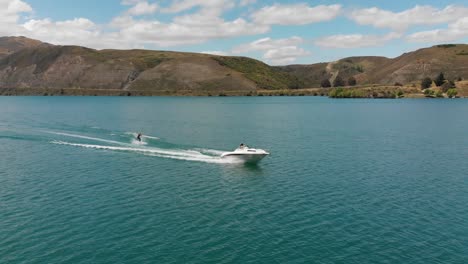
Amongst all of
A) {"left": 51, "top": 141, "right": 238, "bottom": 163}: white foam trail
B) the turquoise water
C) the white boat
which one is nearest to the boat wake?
{"left": 51, "top": 141, "right": 238, "bottom": 163}: white foam trail

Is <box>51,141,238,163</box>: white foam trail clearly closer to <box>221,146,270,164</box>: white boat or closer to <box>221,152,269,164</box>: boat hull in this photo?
<box>221,152,269,164</box>: boat hull

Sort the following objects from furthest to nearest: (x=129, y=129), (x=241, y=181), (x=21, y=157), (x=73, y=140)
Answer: (x=129, y=129) → (x=73, y=140) → (x=21, y=157) → (x=241, y=181)

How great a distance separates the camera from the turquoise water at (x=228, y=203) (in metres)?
34.9

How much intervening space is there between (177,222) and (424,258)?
909 inches

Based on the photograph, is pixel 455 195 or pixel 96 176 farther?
pixel 96 176

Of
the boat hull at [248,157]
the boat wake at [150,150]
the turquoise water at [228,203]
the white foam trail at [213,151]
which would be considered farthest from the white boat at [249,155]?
the white foam trail at [213,151]

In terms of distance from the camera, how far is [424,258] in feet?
110

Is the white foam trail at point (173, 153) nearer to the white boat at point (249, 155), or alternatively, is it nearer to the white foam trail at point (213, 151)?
the white boat at point (249, 155)

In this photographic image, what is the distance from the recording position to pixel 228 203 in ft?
156

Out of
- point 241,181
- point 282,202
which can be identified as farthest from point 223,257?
point 241,181

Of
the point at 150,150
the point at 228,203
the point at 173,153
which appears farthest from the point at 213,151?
the point at 228,203

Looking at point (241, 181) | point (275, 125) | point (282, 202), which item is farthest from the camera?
point (275, 125)

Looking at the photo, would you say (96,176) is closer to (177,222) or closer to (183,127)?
(177,222)

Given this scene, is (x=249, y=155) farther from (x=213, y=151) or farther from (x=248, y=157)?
(x=213, y=151)
